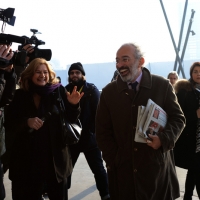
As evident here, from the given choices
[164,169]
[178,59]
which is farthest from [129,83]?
[178,59]

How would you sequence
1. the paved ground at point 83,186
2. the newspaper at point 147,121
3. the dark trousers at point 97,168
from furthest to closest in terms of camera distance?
the paved ground at point 83,186
the dark trousers at point 97,168
the newspaper at point 147,121

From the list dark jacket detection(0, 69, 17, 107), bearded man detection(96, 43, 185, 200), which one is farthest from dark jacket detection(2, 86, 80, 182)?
bearded man detection(96, 43, 185, 200)

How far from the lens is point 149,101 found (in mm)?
2715

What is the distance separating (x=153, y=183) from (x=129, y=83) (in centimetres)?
81

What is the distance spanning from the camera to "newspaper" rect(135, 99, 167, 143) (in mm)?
2680

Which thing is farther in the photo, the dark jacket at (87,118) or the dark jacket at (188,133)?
the dark jacket at (87,118)

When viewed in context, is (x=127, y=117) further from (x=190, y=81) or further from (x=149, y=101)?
(x=190, y=81)

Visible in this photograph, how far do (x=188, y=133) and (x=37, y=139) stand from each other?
1779 mm

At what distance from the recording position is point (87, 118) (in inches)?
183

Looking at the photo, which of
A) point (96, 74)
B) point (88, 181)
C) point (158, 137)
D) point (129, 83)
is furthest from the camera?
point (96, 74)

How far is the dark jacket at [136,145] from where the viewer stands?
108 inches

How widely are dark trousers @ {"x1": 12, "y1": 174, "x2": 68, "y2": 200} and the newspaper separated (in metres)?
1.02

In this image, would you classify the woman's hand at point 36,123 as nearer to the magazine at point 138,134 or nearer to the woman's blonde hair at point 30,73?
the woman's blonde hair at point 30,73

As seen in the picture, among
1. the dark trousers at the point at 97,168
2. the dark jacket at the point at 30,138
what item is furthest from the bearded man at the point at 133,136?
the dark trousers at the point at 97,168
